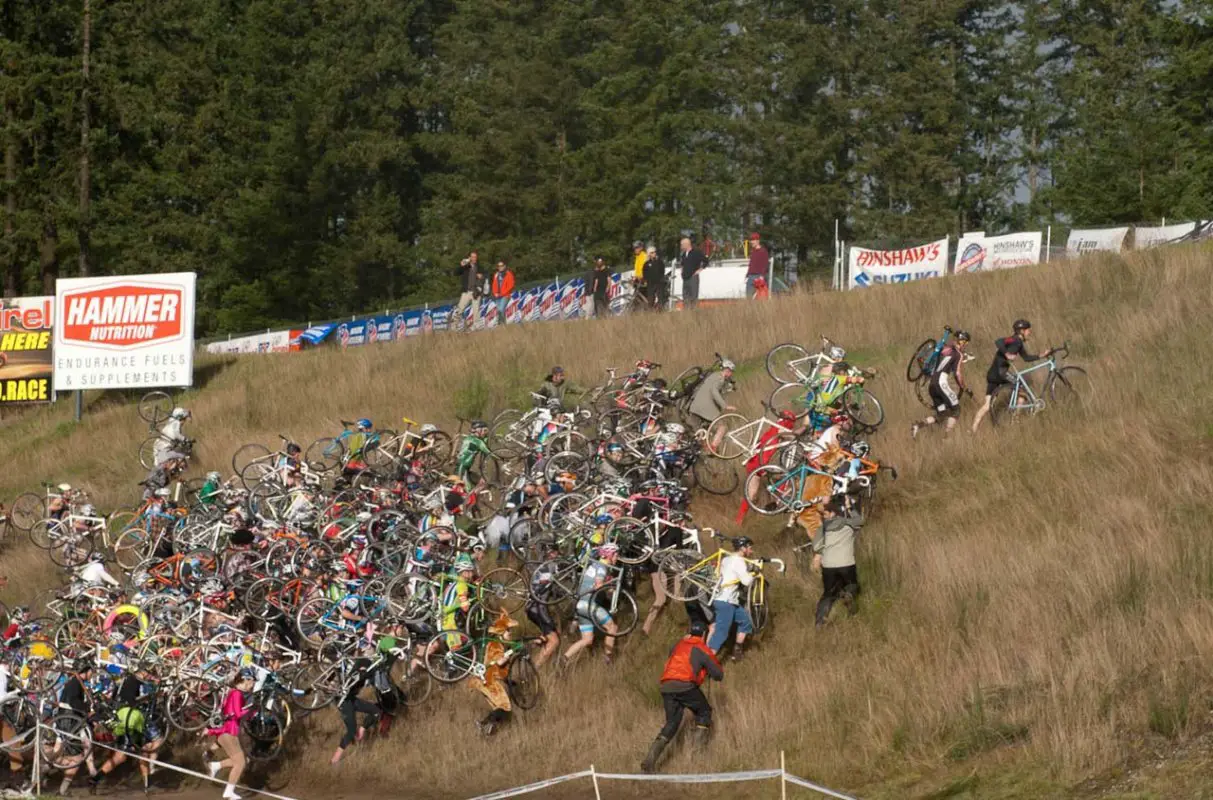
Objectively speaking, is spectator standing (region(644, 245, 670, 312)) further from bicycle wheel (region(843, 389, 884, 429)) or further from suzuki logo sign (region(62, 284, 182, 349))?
bicycle wheel (region(843, 389, 884, 429))

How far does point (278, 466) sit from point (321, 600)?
6.56m

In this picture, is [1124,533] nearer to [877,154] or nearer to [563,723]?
[563,723]

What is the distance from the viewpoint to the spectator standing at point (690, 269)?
114ft

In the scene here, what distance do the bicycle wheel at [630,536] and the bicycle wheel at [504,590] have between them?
1.49 meters

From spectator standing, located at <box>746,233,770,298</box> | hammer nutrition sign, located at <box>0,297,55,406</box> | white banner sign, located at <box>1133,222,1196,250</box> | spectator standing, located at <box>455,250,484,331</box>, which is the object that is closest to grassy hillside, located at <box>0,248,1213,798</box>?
spectator standing, located at <box>746,233,770,298</box>

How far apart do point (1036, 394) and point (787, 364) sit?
4319 mm

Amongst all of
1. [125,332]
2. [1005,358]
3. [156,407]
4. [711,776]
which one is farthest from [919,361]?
[125,332]

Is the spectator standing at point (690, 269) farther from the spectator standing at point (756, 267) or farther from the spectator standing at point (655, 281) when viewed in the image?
the spectator standing at point (756, 267)

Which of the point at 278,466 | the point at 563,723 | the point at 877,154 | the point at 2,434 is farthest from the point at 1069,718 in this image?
the point at 877,154

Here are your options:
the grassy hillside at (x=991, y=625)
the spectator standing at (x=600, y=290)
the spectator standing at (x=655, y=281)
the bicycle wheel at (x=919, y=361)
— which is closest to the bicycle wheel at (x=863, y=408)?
the grassy hillside at (x=991, y=625)

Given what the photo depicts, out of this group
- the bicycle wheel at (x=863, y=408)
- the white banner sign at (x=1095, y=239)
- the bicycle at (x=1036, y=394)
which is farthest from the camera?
the white banner sign at (x=1095, y=239)

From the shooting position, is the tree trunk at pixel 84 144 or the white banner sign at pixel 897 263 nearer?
the white banner sign at pixel 897 263

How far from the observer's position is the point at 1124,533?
67.9 ft

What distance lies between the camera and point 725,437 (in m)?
23.8
